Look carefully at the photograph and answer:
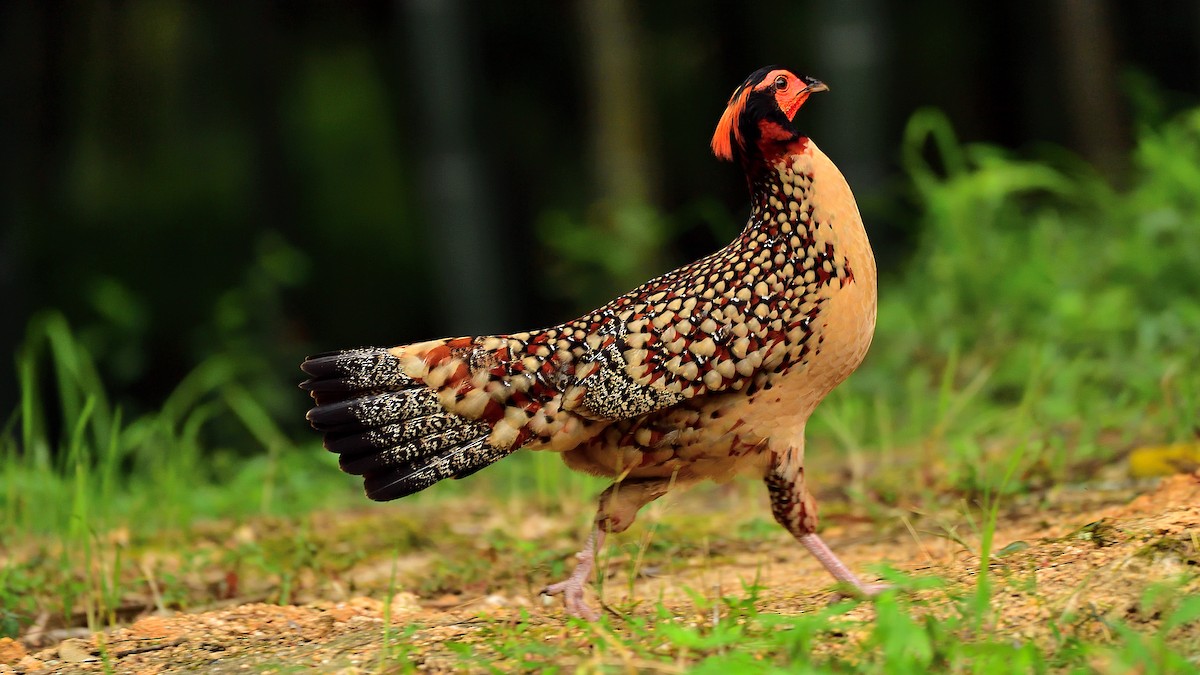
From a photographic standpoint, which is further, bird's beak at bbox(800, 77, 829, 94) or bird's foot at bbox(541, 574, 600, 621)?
bird's beak at bbox(800, 77, 829, 94)

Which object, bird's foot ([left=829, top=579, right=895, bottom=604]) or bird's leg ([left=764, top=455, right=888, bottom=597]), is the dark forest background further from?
bird's foot ([left=829, top=579, right=895, bottom=604])

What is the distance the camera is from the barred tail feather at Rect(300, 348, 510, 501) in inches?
127

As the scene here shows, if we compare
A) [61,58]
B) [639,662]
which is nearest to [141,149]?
[61,58]

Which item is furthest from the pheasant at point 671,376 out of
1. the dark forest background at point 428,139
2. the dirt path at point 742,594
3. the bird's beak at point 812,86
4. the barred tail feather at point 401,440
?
the dark forest background at point 428,139

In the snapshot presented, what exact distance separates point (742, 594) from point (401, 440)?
1.03 meters

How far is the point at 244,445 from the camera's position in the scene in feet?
24.3

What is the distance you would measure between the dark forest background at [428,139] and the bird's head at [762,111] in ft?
8.13

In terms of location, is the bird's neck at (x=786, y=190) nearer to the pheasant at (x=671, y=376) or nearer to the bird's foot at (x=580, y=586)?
the pheasant at (x=671, y=376)

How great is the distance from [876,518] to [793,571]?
0.63 m

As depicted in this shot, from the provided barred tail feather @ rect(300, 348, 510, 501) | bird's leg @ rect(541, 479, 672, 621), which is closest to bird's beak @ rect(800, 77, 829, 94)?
bird's leg @ rect(541, 479, 672, 621)

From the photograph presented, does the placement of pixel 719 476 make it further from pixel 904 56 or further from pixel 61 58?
pixel 61 58

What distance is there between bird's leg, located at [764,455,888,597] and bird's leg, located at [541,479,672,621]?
295 millimetres

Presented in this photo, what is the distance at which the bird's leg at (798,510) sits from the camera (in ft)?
10.9

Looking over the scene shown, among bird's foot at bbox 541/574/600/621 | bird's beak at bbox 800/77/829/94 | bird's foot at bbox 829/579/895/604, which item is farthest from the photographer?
bird's beak at bbox 800/77/829/94
